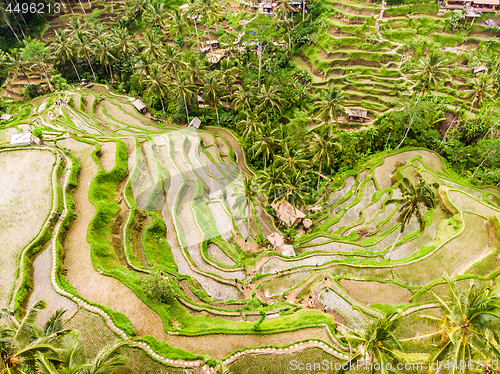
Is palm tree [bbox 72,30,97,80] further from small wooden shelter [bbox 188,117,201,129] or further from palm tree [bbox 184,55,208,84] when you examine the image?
small wooden shelter [bbox 188,117,201,129]

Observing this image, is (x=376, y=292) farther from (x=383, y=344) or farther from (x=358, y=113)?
(x=358, y=113)

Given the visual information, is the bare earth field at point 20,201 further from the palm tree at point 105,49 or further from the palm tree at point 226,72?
the palm tree at point 105,49

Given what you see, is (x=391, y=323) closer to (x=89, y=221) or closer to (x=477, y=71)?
(x=89, y=221)

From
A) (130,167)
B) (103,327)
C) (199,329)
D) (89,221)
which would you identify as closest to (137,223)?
(89,221)

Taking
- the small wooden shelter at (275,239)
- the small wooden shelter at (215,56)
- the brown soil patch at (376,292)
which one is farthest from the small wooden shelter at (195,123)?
the brown soil patch at (376,292)

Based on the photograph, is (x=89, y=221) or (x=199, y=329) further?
(x=89, y=221)

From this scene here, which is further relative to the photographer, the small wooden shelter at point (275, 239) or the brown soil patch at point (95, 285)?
the small wooden shelter at point (275, 239)

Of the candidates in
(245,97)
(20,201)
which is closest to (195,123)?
(245,97)
